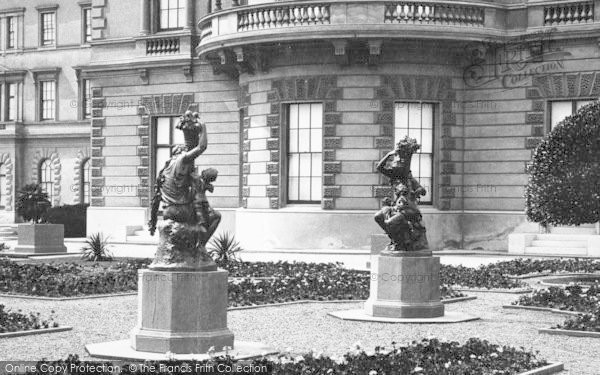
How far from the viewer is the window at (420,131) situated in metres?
32.2

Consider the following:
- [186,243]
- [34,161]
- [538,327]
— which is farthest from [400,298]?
[34,161]

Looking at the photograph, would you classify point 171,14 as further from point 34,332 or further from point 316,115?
point 34,332

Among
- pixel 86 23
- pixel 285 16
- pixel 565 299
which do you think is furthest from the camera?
pixel 86 23

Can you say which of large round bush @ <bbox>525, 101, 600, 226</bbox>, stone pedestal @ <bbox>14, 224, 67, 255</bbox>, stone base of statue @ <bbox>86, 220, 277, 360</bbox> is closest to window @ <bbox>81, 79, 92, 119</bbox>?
stone pedestal @ <bbox>14, 224, 67, 255</bbox>

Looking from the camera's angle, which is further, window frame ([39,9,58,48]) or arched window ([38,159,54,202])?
arched window ([38,159,54,202])

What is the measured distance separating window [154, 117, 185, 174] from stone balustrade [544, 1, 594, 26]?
532 inches

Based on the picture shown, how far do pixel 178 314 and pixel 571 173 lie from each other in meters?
12.9

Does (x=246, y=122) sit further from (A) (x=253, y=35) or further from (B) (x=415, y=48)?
(B) (x=415, y=48)

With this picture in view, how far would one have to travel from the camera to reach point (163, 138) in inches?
1495

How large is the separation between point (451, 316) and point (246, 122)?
18.8m

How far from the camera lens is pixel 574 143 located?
2278cm

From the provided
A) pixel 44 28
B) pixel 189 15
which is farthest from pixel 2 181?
pixel 189 15

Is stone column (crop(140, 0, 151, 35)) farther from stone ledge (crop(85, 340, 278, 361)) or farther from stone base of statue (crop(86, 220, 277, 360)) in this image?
stone base of statue (crop(86, 220, 277, 360))

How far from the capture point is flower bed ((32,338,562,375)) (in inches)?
399
